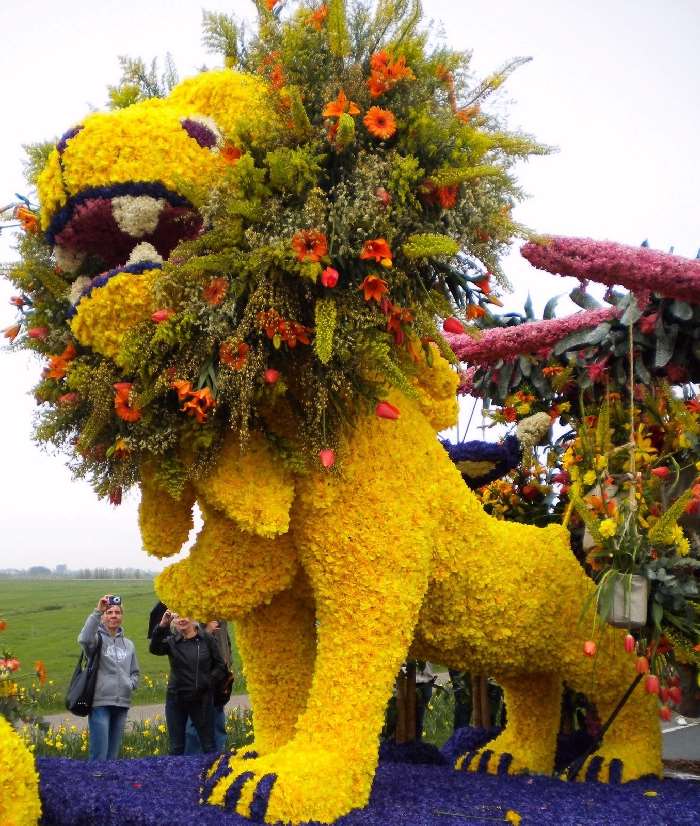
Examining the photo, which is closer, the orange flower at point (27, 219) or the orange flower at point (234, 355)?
the orange flower at point (234, 355)

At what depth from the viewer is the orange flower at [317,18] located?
3383 millimetres

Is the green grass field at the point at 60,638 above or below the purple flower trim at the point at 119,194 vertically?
below

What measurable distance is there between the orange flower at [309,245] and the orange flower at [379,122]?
0.42 metres

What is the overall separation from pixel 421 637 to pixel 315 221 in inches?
68.7

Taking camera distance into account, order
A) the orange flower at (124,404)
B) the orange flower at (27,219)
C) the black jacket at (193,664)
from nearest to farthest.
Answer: the orange flower at (124,404), the orange flower at (27,219), the black jacket at (193,664)

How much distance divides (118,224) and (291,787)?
6.64 feet

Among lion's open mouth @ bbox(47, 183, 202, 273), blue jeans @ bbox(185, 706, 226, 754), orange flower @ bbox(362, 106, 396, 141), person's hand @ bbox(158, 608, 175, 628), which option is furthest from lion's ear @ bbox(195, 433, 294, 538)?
blue jeans @ bbox(185, 706, 226, 754)

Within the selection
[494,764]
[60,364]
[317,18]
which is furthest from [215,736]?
[317,18]

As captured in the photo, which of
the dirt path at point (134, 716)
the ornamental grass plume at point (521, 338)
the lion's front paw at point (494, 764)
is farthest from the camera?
the dirt path at point (134, 716)

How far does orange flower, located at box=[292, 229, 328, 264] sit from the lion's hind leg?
2261 millimetres

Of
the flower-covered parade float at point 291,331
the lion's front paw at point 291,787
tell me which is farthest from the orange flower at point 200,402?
the lion's front paw at point 291,787

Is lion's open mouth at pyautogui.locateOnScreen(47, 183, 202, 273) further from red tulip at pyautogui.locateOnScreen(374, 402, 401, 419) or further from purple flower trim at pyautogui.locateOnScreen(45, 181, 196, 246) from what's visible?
red tulip at pyautogui.locateOnScreen(374, 402, 401, 419)

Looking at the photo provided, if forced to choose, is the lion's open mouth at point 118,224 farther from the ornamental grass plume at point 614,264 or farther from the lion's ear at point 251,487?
the ornamental grass plume at point 614,264

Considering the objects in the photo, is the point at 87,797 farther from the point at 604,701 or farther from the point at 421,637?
the point at 604,701
